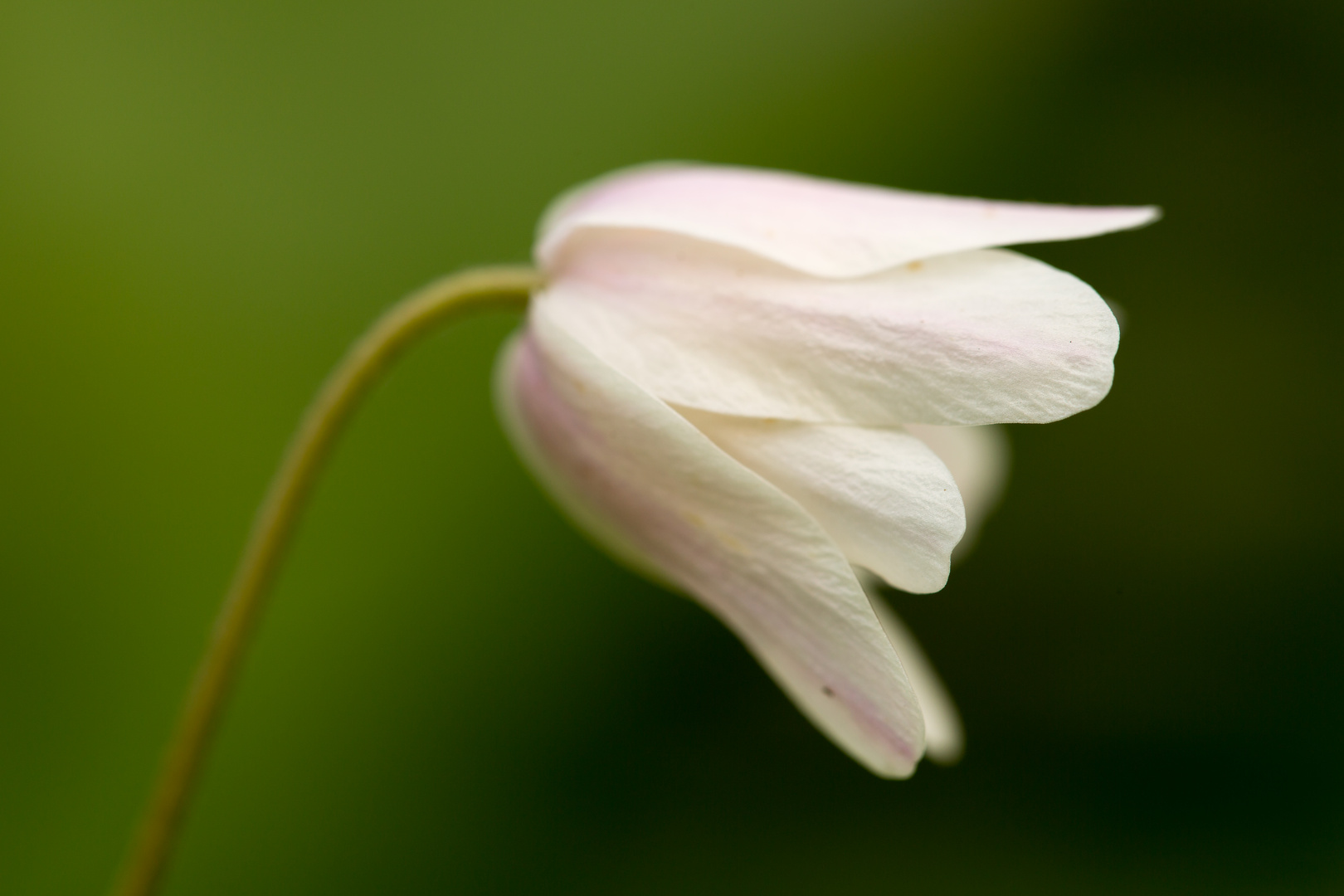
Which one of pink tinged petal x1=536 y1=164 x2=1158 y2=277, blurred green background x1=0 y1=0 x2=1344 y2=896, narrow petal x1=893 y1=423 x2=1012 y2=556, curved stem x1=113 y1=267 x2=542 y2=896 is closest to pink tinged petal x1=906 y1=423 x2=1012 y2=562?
narrow petal x1=893 y1=423 x2=1012 y2=556

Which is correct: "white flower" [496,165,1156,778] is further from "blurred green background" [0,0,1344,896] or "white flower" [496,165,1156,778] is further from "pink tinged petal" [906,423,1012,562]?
"blurred green background" [0,0,1344,896]

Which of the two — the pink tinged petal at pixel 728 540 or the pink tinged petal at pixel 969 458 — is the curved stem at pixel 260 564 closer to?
the pink tinged petal at pixel 728 540

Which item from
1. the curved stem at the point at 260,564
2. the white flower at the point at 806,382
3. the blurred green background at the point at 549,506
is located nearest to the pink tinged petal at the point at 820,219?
the white flower at the point at 806,382

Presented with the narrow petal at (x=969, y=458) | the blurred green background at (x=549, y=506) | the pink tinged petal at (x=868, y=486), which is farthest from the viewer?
the blurred green background at (x=549, y=506)

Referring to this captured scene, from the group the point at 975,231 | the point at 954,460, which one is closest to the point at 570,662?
the point at 954,460

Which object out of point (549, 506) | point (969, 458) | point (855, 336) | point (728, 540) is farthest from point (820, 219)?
point (549, 506)

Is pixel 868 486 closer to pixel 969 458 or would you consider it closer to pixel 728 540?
pixel 728 540
